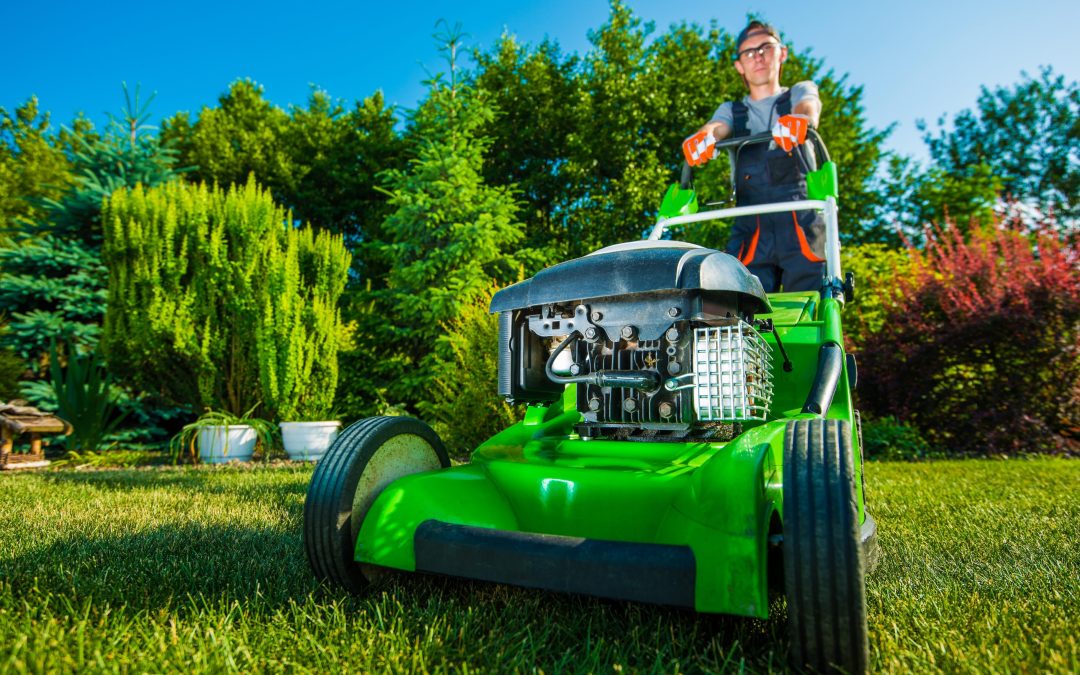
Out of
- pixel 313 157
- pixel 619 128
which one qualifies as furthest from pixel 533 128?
pixel 313 157

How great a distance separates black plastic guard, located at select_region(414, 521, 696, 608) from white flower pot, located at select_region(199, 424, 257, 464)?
5.12m

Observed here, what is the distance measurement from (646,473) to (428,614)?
2.18ft

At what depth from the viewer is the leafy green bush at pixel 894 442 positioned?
662cm

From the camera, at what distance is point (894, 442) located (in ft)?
22.1

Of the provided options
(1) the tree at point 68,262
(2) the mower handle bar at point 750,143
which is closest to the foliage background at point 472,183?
(1) the tree at point 68,262

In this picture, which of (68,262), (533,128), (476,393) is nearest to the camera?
(476,393)

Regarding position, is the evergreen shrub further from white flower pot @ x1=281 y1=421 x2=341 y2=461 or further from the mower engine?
the mower engine

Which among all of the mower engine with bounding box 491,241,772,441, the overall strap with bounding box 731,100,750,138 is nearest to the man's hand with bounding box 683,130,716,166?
the overall strap with bounding box 731,100,750,138

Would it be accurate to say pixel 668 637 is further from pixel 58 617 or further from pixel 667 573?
pixel 58 617

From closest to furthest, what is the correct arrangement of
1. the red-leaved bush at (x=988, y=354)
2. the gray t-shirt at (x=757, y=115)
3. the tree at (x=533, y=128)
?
the gray t-shirt at (x=757, y=115) → the red-leaved bush at (x=988, y=354) → the tree at (x=533, y=128)

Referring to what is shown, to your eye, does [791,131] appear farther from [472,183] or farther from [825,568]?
[472,183]

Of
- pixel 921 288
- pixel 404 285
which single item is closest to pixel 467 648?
pixel 921 288

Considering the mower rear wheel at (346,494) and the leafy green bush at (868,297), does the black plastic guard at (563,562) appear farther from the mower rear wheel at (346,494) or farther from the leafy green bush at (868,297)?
the leafy green bush at (868,297)

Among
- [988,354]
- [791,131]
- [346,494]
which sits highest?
[791,131]
